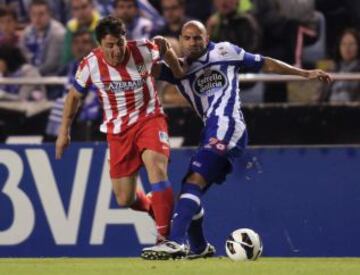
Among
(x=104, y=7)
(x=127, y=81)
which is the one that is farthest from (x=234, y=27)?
(x=127, y=81)

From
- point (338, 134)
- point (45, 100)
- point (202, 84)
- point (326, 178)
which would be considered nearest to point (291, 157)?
point (326, 178)

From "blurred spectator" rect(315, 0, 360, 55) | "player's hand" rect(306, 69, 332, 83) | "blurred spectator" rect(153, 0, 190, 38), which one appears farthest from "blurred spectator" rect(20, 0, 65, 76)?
"player's hand" rect(306, 69, 332, 83)

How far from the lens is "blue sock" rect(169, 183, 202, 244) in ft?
33.2

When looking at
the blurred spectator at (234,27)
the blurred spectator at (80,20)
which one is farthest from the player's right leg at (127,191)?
the blurred spectator at (80,20)

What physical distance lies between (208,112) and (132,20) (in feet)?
15.1

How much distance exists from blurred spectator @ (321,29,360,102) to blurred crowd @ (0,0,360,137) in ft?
0.04

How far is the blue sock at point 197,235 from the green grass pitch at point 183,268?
41 centimetres

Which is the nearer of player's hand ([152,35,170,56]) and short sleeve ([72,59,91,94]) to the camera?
player's hand ([152,35,170,56])

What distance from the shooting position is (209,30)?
14.7 m

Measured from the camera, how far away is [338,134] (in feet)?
45.3

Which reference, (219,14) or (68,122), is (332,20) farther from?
(68,122)

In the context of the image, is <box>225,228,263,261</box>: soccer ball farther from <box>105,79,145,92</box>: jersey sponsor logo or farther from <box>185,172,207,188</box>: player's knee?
<box>105,79,145,92</box>: jersey sponsor logo

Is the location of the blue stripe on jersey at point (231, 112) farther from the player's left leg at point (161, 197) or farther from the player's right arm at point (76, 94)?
the player's right arm at point (76, 94)

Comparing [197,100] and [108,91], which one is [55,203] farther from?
[197,100]
